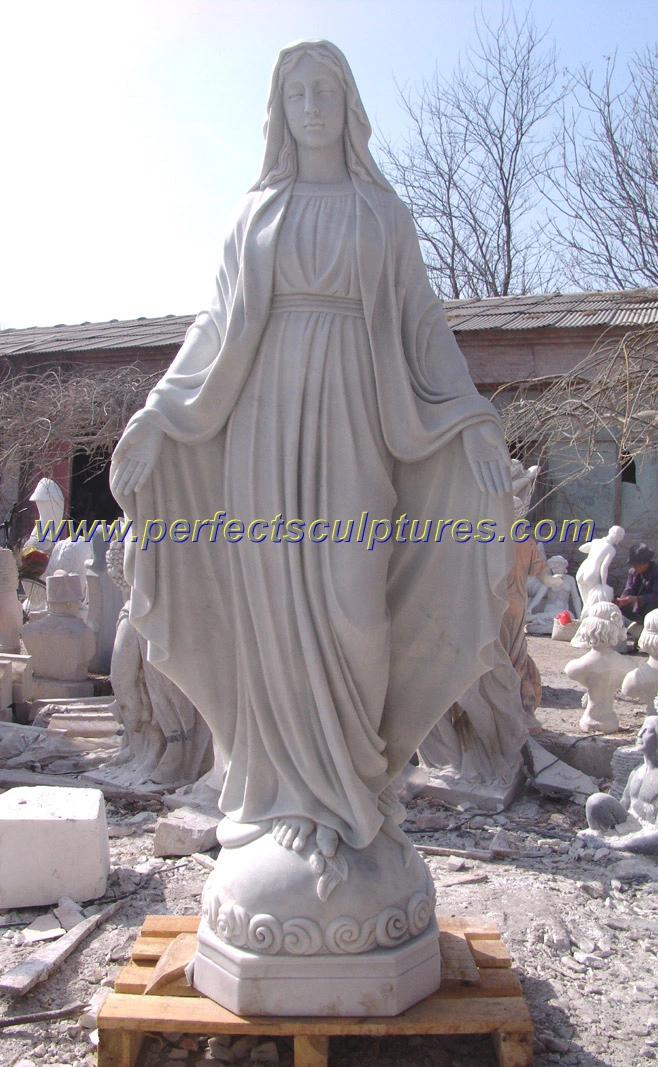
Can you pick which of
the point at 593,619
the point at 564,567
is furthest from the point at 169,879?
the point at 564,567

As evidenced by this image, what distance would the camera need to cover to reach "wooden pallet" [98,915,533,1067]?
7.55 ft

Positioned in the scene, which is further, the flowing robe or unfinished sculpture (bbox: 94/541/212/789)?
unfinished sculpture (bbox: 94/541/212/789)

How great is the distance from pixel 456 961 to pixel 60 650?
17.2ft

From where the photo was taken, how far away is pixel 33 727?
612 centimetres

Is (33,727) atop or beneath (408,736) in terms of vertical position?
beneath

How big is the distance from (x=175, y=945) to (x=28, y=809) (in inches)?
48.7

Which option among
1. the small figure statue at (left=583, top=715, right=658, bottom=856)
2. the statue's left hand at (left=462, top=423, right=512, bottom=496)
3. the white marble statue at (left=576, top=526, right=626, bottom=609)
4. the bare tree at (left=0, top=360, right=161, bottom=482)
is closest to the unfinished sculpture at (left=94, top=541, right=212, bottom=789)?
the small figure statue at (left=583, top=715, right=658, bottom=856)

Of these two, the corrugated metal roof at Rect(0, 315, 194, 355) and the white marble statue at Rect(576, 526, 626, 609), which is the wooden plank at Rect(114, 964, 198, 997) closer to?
the white marble statue at Rect(576, 526, 626, 609)

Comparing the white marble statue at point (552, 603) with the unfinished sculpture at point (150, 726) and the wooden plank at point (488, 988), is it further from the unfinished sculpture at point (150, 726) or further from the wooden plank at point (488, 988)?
the wooden plank at point (488, 988)

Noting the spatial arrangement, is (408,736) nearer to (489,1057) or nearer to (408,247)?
(489,1057)

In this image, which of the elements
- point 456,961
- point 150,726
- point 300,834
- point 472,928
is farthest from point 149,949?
point 150,726

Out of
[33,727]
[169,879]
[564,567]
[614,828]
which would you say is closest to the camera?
[169,879]

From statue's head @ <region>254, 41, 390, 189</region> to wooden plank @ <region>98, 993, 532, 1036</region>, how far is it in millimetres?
2348

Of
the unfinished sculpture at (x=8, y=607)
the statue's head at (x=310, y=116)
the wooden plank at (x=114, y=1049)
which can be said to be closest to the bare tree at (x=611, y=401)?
the statue's head at (x=310, y=116)
